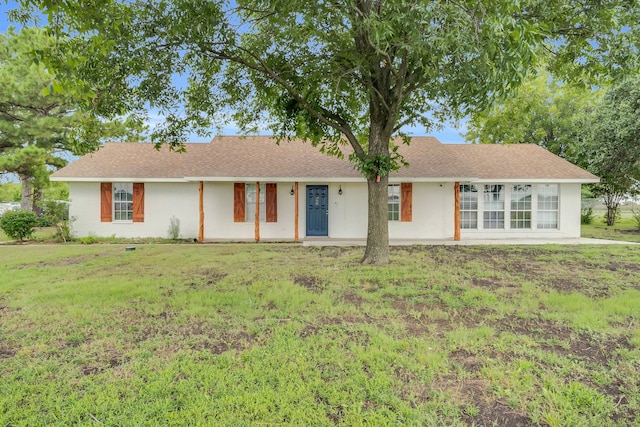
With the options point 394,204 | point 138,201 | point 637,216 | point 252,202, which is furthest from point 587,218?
point 138,201

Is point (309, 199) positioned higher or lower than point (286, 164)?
lower

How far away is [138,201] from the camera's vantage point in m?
13.8

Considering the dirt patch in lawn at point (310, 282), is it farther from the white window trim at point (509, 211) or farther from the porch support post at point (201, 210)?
the white window trim at point (509, 211)

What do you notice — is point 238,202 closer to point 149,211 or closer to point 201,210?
point 201,210

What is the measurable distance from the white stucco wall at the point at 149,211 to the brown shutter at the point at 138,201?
13 centimetres

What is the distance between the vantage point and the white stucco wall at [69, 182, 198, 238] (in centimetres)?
1372

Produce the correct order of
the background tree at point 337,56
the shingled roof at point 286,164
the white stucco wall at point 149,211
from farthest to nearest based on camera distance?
the white stucco wall at point 149,211, the shingled roof at point 286,164, the background tree at point 337,56

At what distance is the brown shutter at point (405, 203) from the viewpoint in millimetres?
14039

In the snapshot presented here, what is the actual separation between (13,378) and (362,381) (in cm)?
321

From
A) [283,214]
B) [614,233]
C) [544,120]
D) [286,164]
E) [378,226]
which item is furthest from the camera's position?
[544,120]

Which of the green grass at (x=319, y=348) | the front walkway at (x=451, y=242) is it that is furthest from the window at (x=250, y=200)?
the green grass at (x=319, y=348)

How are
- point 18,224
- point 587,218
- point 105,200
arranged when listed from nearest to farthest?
1. point 18,224
2. point 105,200
3. point 587,218

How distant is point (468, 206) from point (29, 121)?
21.2 meters

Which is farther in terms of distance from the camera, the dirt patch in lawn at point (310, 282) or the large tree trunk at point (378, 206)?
the large tree trunk at point (378, 206)
